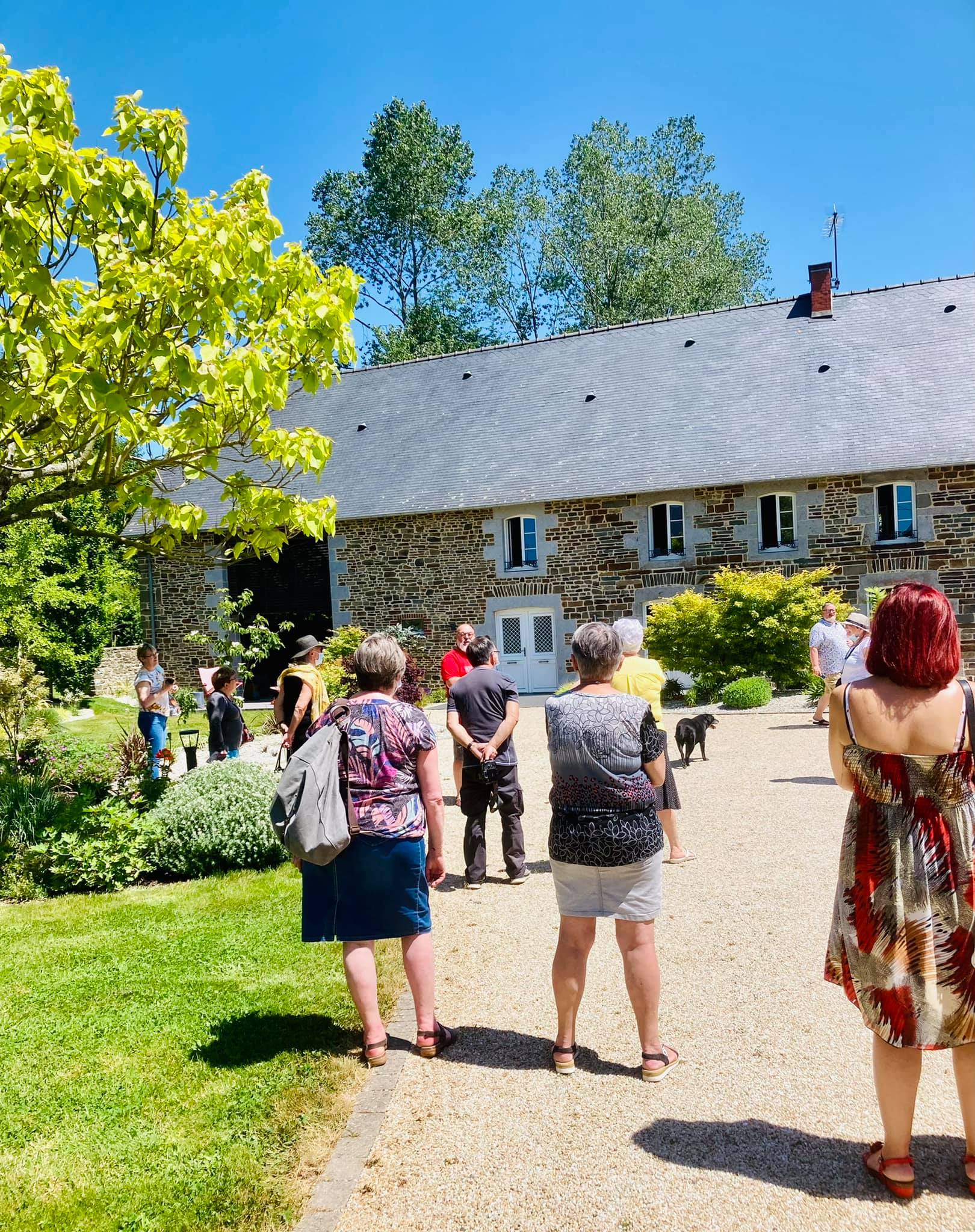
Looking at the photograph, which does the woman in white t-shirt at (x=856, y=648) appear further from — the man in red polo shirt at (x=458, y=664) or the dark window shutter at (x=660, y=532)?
the dark window shutter at (x=660, y=532)

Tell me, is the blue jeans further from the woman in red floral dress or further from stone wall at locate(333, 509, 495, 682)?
stone wall at locate(333, 509, 495, 682)

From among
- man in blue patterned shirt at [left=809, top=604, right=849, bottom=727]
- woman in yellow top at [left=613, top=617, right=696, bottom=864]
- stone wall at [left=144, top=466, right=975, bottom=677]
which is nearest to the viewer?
woman in yellow top at [left=613, top=617, right=696, bottom=864]

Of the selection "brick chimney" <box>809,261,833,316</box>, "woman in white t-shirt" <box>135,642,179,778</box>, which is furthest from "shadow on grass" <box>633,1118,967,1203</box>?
"brick chimney" <box>809,261,833,316</box>

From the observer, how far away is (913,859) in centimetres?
306

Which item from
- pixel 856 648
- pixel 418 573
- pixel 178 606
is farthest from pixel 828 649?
pixel 178 606

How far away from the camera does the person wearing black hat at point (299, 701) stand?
7238 millimetres

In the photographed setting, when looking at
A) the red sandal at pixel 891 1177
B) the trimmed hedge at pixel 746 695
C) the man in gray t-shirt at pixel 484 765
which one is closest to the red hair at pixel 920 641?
the red sandal at pixel 891 1177

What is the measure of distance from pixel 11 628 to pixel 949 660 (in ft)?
64.3

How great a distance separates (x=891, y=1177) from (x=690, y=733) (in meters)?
7.81

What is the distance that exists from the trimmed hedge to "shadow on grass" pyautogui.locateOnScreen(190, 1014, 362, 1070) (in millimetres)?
12364

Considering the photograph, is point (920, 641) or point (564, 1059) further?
point (564, 1059)

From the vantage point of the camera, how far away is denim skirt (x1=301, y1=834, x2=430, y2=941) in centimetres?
404

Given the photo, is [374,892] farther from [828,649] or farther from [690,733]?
[828,649]

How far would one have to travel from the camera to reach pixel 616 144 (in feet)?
123
